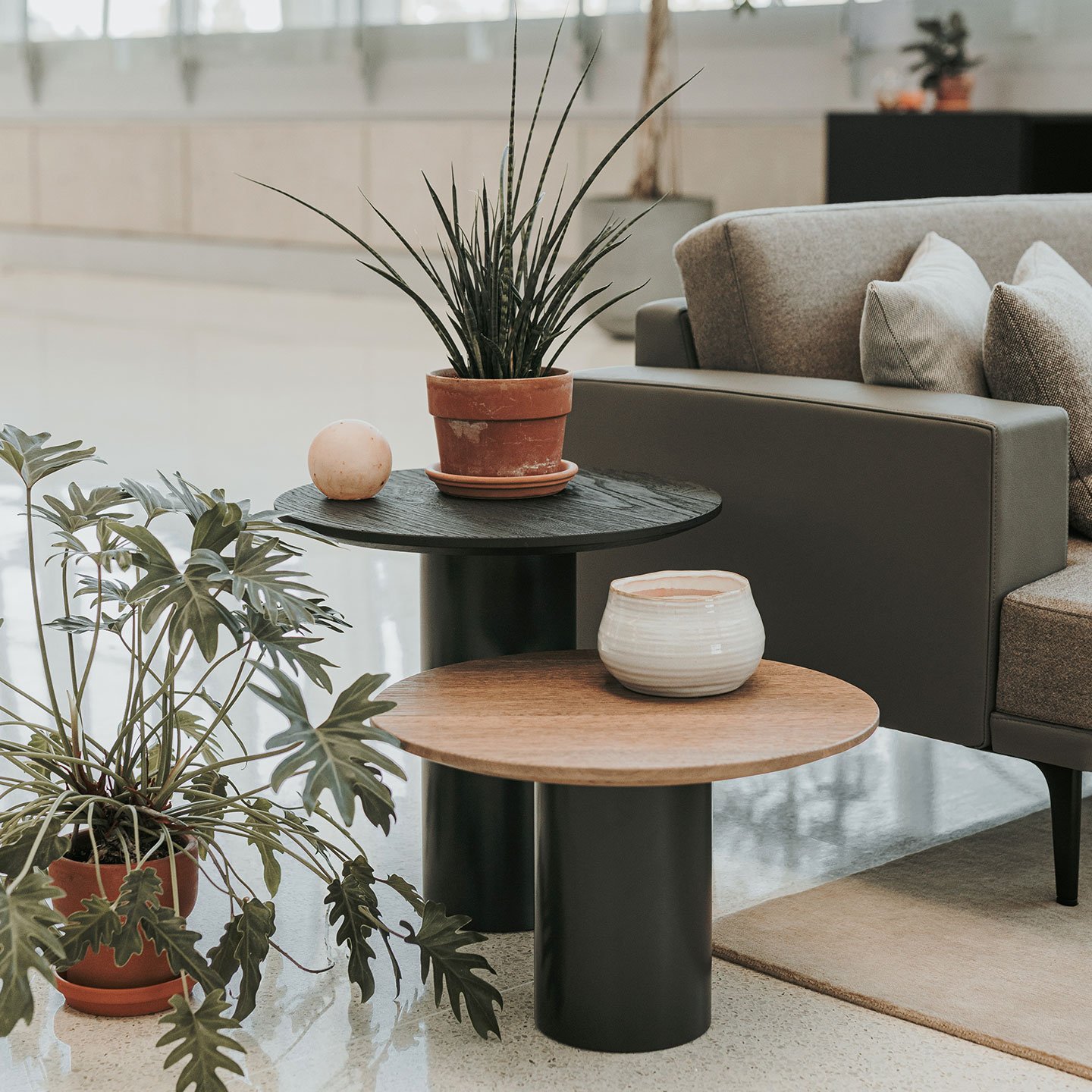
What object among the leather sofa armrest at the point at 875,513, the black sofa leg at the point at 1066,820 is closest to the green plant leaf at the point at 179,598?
the leather sofa armrest at the point at 875,513

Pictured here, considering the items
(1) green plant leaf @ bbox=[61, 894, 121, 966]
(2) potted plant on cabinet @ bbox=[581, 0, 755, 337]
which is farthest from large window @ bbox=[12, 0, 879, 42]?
(1) green plant leaf @ bbox=[61, 894, 121, 966]

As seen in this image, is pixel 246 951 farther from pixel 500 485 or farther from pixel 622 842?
pixel 500 485

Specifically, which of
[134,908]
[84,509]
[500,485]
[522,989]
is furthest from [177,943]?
[500,485]

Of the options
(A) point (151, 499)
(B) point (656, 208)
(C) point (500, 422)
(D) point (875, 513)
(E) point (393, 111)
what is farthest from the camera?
(E) point (393, 111)

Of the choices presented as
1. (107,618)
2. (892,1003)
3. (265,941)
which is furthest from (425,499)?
(892,1003)

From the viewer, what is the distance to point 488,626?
222 centimetres

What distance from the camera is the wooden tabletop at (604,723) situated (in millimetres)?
1723

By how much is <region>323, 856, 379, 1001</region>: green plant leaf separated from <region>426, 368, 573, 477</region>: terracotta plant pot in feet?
1.80

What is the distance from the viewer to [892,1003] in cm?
202

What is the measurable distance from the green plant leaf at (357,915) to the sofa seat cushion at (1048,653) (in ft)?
2.98

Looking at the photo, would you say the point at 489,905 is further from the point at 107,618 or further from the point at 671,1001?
the point at 107,618

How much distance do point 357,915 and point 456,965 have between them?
0.13 m

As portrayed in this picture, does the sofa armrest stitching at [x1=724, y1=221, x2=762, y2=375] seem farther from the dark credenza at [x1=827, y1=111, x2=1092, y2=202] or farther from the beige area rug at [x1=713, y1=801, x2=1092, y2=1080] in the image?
the dark credenza at [x1=827, y1=111, x2=1092, y2=202]

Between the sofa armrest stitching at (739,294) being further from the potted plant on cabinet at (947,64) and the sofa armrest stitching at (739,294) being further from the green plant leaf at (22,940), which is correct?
the potted plant on cabinet at (947,64)
